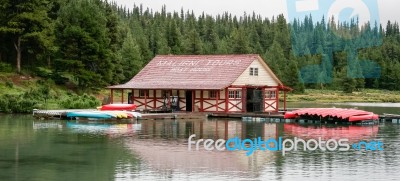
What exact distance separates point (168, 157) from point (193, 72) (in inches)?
1077

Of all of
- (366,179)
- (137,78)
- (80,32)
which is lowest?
(366,179)

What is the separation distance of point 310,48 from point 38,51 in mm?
80901

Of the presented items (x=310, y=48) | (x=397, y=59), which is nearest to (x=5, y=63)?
(x=310, y=48)

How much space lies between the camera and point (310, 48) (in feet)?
440

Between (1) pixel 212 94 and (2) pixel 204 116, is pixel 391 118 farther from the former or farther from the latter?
(1) pixel 212 94

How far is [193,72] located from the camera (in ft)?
164

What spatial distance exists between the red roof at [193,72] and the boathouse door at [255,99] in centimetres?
186


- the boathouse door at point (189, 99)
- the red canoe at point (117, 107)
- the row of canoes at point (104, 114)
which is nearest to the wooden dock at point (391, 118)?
the boathouse door at point (189, 99)

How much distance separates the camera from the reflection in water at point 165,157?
1922 cm

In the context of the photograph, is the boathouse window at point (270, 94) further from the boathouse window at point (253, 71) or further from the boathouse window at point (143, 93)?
the boathouse window at point (143, 93)

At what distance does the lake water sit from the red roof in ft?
41.2

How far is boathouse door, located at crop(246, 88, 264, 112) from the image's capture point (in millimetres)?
49594

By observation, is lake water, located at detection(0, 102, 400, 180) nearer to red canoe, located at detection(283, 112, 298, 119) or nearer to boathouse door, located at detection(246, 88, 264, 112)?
red canoe, located at detection(283, 112, 298, 119)

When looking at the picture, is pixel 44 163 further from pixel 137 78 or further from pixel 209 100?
pixel 137 78
